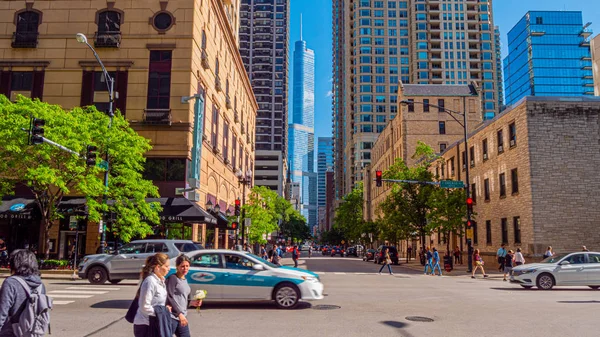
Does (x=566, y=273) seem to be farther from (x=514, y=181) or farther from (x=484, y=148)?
(x=484, y=148)

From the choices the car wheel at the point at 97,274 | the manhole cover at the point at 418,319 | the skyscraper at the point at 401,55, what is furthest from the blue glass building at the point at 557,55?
the manhole cover at the point at 418,319

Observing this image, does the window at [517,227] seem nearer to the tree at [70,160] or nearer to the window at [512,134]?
the window at [512,134]

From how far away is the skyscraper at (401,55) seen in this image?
11606 centimetres

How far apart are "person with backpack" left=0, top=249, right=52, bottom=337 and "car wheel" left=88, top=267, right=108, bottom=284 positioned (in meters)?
14.7

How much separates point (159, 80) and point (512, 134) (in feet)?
79.9

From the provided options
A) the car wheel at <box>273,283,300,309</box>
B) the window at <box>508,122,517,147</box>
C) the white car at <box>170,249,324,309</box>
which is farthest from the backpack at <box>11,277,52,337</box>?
the window at <box>508,122,517,147</box>

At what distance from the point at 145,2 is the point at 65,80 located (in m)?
7.88

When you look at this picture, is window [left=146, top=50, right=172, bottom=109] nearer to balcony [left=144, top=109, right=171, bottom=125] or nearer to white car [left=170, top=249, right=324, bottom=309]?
balcony [left=144, top=109, right=171, bottom=125]

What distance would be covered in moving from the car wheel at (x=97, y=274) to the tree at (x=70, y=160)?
4.92 m

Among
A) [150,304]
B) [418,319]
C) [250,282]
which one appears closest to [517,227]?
[418,319]

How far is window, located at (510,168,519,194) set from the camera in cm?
3097

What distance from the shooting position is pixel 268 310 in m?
12.1

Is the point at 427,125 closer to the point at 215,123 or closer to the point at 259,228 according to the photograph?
the point at 259,228

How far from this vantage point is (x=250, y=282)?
484 inches
